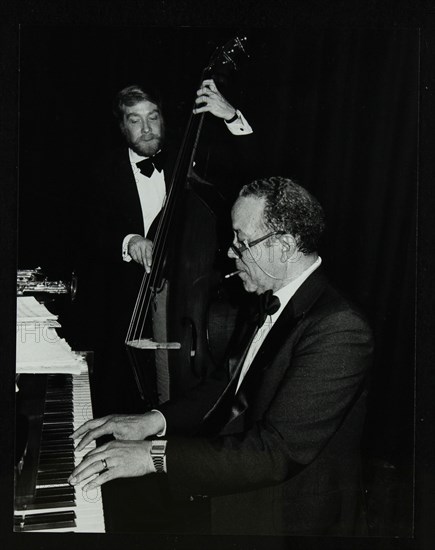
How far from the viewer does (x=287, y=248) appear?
204cm

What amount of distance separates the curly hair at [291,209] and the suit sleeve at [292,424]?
0.25 m

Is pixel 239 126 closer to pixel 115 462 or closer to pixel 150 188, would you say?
pixel 150 188

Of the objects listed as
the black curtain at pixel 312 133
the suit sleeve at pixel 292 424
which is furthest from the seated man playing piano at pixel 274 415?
the black curtain at pixel 312 133

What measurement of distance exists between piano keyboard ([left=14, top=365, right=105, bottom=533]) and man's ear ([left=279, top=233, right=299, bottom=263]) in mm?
673

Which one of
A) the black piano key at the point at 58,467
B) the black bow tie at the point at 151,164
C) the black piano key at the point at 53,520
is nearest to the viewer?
the black piano key at the point at 53,520

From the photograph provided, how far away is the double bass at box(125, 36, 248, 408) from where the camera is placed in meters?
2.03

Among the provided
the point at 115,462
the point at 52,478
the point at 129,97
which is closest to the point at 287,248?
the point at 129,97

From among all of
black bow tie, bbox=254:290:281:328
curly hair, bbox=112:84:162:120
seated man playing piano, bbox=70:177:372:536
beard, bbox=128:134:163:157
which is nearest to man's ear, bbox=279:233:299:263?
seated man playing piano, bbox=70:177:372:536

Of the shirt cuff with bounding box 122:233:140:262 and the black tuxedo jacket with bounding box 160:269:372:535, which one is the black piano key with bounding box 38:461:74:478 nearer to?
the black tuxedo jacket with bounding box 160:269:372:535

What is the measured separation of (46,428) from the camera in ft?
6.40

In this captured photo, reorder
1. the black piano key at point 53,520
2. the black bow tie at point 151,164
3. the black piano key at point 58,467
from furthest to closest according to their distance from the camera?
the black bow tie at point 151,164
the black piano key at point 58,467
the black piano key at point 53,520

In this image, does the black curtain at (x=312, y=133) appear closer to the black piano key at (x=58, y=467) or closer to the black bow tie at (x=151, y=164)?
the black bow tie at (x=151, y=164)

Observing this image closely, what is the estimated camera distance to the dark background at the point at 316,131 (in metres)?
2.13

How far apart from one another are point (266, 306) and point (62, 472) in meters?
0.72
